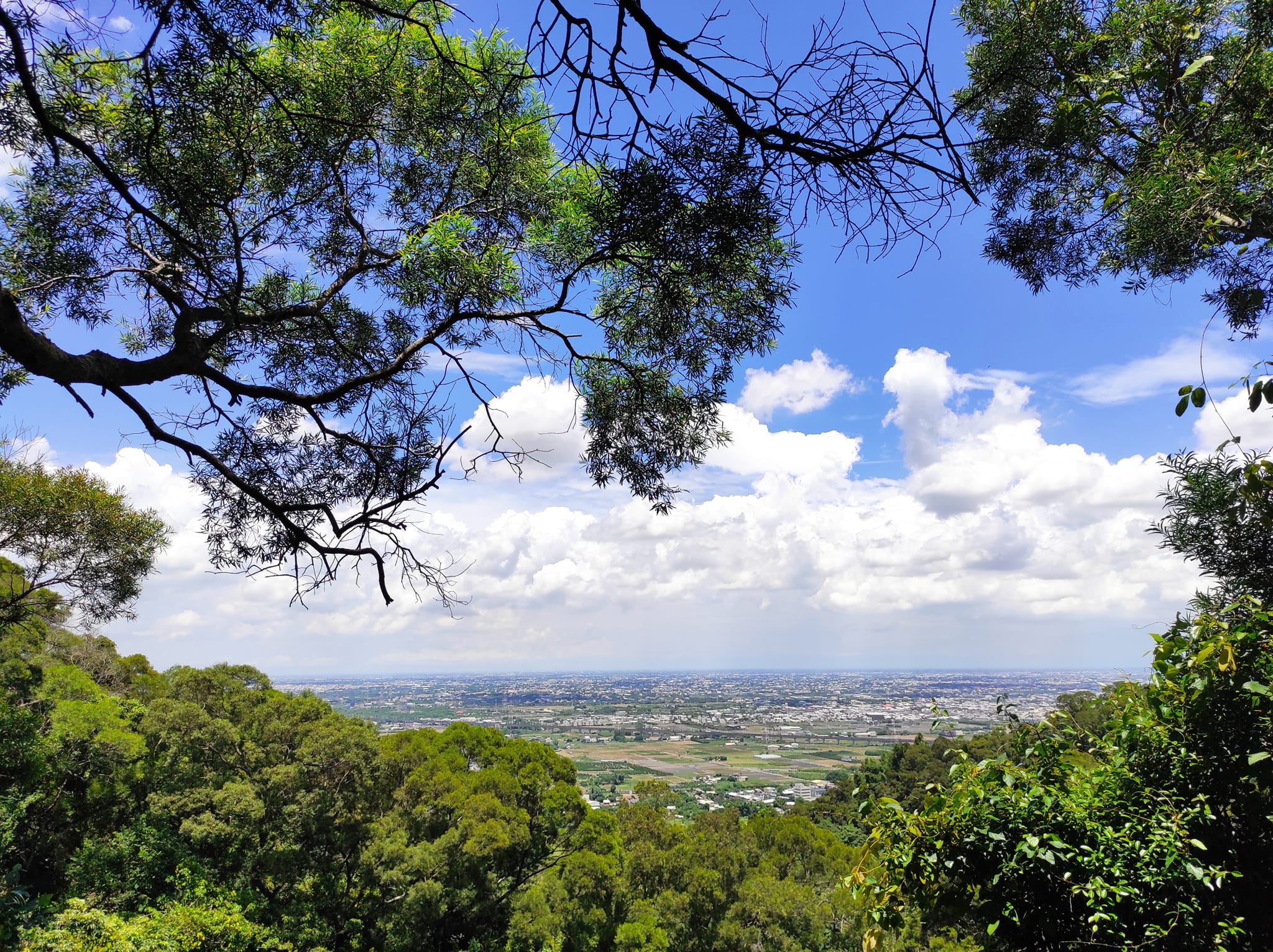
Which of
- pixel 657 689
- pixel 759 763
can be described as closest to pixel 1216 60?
pixel 759 763

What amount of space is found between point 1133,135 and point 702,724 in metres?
65.6

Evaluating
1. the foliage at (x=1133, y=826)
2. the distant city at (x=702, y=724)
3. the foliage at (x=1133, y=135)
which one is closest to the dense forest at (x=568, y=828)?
the foliage at (x=1133, y=826)

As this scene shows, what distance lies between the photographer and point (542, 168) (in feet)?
9.98

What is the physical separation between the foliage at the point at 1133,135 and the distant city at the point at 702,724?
1502 cm

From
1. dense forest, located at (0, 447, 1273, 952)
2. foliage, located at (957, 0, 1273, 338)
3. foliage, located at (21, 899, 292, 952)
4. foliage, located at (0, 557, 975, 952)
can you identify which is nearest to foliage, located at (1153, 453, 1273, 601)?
dense forest, located at (0, 447, 1273, 952)

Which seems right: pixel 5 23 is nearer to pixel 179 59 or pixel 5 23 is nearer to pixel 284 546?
pixel 179 59

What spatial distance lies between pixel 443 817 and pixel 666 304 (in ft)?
39.7

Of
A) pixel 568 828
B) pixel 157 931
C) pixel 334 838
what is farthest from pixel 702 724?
pixel 157 931

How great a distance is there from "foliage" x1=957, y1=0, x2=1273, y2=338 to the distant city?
49.3ft

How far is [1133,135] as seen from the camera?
2.94m

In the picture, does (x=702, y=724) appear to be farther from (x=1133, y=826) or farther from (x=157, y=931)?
(x=1133, y=826)

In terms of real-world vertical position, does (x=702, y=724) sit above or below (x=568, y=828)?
below

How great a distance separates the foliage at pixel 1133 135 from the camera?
232 cm

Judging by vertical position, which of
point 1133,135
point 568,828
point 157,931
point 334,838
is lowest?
point 568,828
